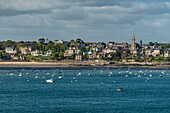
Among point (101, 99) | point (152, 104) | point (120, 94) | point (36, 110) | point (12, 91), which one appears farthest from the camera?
point (12, 91)

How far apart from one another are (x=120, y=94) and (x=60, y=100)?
490 inches

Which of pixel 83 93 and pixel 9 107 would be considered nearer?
pixel 9 107

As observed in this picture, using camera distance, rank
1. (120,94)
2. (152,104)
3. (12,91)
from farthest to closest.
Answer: (12,91) < (120,94) < (152,104)

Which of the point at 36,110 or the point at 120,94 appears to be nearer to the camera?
the point at 36,110

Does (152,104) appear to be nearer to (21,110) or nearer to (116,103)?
(116,103)

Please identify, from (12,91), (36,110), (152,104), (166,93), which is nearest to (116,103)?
(152,104)

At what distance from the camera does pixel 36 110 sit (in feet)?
224

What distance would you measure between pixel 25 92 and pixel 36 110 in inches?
988

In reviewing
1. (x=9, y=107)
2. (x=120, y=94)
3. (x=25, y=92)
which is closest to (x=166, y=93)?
(x=120, y=94)

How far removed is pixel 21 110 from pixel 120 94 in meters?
23.6

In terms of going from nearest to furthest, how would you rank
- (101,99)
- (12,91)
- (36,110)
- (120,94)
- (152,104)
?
1. (36,110)
2. (152,104)
3. (101,99)
4. (120,94)
5. (12,91)

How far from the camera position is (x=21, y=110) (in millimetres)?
68375

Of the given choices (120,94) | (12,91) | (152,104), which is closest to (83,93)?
(120,94)

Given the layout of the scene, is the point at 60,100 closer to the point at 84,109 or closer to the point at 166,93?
the point at 84,109
